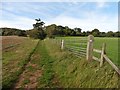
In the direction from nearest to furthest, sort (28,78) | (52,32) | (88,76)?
(88,76) → (28,78) → (52,32)

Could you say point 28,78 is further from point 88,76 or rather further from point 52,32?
point 52,32

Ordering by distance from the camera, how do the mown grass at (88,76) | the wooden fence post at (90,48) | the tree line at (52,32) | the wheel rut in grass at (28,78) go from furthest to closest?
1. the tree line at (52,32)
2. the wooden fence post at (90,48)
3. the wheel rut in grass at (28,78)
4. the mown grass at (88,76)

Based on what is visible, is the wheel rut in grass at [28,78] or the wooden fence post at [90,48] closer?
the wheel rut in grass at [28,78]

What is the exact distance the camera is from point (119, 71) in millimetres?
7570

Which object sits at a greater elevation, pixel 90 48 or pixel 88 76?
pixel 90 48

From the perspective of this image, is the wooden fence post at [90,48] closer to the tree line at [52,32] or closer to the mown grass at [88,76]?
the mown grass at [88,76]

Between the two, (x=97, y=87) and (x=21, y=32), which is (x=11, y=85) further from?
(x=21, y=32)

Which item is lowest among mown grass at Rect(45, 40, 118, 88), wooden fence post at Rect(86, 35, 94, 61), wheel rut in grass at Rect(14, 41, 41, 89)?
wheel rut in grass at Rect(14, 41, 41, 89)

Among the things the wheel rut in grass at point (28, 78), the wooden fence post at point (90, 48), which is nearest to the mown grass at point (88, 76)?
the wooden fence post at point (90, 48)

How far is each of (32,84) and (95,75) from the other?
299 centimetres

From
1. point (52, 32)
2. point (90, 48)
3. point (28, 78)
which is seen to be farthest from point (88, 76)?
point (52, 32)

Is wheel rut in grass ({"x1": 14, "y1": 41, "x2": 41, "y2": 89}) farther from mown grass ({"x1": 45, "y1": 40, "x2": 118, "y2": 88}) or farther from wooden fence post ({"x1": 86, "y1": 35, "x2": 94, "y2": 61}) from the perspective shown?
wooden fence post ({"x1": 86, "y1": 35, "x2": 94, "y2": 61})

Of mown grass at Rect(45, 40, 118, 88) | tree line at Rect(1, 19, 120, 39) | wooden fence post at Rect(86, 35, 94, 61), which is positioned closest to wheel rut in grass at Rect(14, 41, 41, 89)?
mown grass at Rect(45, 40, 118, 88)

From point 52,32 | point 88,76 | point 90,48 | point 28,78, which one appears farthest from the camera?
point 52,32
